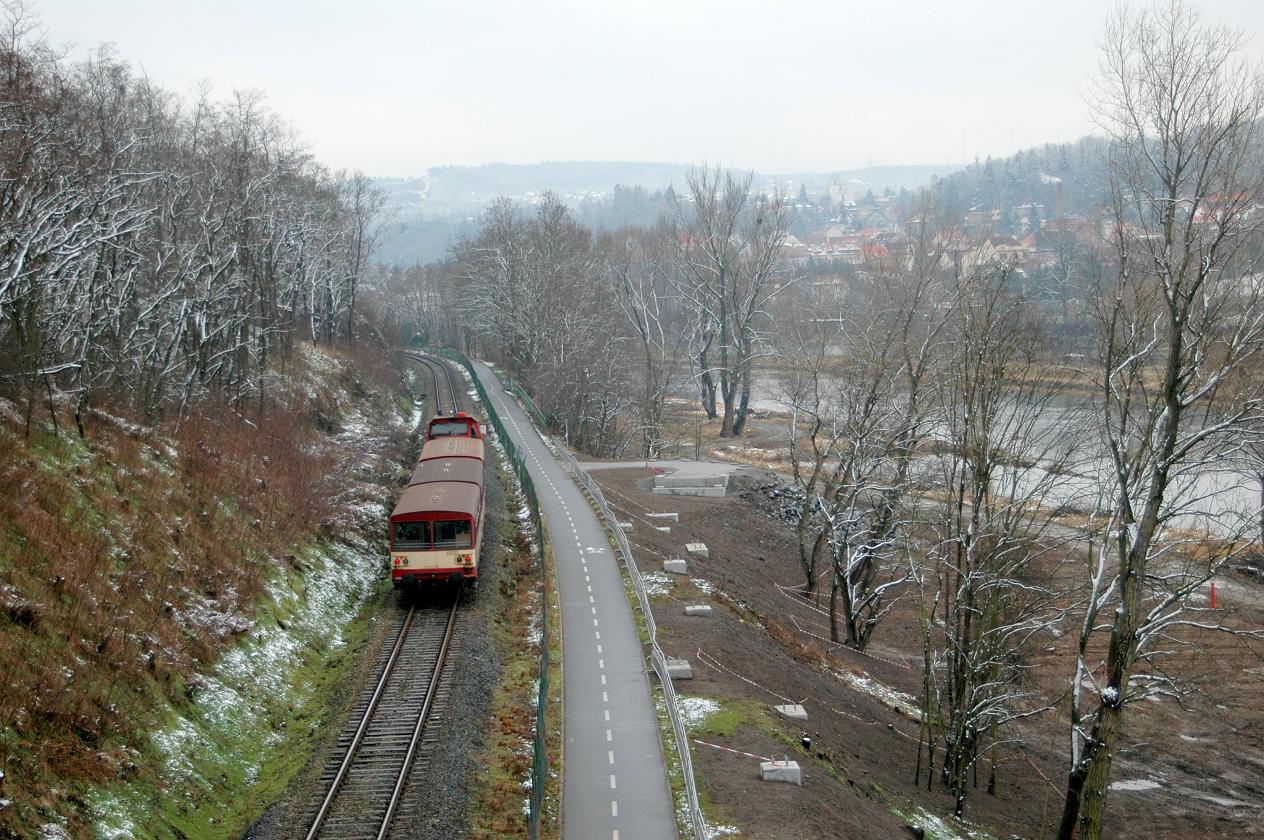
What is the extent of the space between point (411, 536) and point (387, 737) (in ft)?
25.5

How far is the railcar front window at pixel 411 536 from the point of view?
25.2 metres

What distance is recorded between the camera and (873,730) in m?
23.9

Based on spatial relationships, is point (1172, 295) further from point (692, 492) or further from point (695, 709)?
point (692, 492)

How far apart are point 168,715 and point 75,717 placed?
91.3 inches

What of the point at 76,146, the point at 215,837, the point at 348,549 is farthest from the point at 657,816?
the point at 76,146

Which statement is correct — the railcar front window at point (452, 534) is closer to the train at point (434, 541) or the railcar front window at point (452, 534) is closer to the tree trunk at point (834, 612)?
the train at point (434, 541)

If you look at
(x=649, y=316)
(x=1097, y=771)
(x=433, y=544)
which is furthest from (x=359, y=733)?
(x=649, y=316)

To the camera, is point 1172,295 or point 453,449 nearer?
point 1172,295

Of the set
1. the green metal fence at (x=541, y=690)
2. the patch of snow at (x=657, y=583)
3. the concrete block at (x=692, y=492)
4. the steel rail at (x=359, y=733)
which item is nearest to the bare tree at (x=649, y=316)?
the concrete block at (x=692, y=492)

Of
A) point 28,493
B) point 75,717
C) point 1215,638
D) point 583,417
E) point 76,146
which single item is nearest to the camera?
point 75,717

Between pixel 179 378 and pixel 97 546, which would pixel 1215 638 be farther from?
pixel 179 378

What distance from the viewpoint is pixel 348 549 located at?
3016 cm

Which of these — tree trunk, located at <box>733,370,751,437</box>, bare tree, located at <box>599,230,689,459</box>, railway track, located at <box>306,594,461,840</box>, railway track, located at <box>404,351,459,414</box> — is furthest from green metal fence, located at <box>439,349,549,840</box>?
tree trunk, located at <box>733,370,751,437</box>

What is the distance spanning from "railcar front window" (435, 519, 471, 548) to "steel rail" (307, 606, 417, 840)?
6.81 feet
